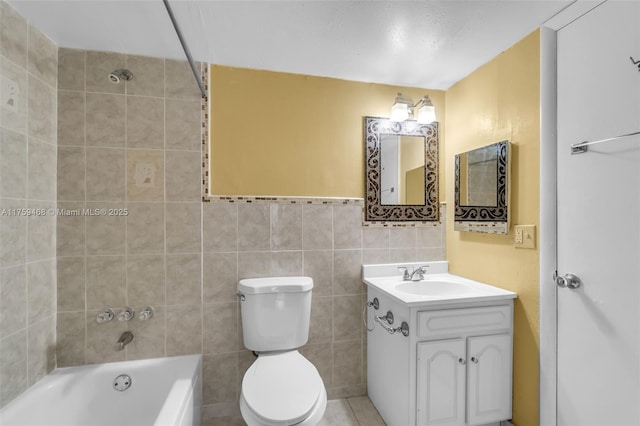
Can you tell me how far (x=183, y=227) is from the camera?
5.74 feet

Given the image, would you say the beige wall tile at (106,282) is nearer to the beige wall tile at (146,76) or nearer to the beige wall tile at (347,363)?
the beige wall tile at (146,76)

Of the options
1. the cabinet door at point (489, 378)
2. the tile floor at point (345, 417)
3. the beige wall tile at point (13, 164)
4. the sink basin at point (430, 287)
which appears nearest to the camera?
the beige wall tile at point (13, 164)

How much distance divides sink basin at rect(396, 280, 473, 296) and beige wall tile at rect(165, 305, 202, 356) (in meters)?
1.24

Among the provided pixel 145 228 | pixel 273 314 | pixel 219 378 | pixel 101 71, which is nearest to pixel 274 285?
pixel 273 314

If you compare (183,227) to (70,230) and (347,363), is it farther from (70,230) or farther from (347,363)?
(347,363)

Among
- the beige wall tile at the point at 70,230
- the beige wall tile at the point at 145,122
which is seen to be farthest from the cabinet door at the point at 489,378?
the beige wall tile at the point at 70,230

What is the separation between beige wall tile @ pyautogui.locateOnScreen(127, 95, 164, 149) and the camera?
1.69 metres

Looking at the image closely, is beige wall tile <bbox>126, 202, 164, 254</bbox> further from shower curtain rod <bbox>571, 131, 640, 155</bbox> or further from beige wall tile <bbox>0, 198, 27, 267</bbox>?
shower curtain rod <bbox>571, 131, 640, 155</bbox>

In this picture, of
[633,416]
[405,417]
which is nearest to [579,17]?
[633,416]

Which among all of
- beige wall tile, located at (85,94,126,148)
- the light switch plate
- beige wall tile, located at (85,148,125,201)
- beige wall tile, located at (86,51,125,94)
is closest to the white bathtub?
beige wall tile, located at (85,148,125,201)

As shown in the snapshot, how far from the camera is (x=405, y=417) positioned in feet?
4.90

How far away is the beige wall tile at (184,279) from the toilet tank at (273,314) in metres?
0.28

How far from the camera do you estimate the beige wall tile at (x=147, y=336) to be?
1.70 metres

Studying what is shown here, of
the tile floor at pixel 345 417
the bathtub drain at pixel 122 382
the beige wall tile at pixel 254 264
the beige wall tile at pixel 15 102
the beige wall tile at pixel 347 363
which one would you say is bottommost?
the tile floor at pixel 345 417
